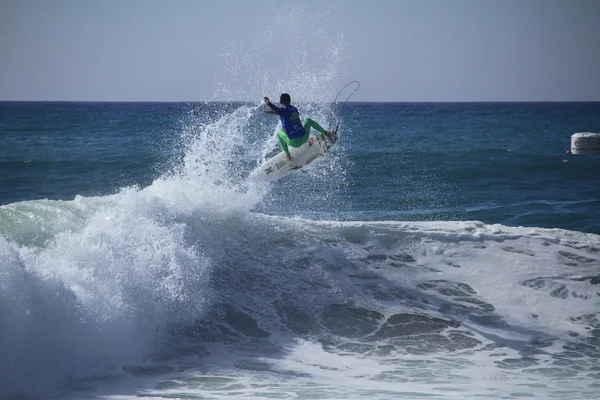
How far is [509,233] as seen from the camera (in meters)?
14.6

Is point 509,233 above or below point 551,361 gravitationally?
above

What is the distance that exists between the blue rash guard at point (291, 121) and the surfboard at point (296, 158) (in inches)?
21.6

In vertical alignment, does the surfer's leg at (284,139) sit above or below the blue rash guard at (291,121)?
below

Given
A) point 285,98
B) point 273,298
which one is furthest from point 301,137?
point 273,298

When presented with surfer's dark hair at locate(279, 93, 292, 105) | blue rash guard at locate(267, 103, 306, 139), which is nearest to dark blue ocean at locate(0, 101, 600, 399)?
blue rash guard at locate(267, 103, 306, 139)

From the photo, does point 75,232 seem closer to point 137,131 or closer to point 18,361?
point 18,361

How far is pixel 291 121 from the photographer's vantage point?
559 inches

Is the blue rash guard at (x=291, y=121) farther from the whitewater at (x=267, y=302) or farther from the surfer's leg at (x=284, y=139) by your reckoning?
the whitewater at (x=267, y=302)

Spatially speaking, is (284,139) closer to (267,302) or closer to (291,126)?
(291,126)

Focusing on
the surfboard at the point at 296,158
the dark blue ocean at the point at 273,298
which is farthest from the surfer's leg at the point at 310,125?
the dark blue ocean at the point at 273,298

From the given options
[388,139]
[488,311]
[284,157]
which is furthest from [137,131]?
[488,311]

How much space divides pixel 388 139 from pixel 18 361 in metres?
36.6

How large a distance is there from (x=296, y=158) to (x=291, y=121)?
1095mm

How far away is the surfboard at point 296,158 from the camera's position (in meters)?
14.9
